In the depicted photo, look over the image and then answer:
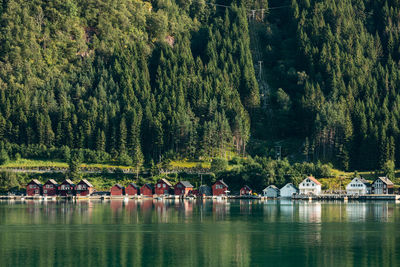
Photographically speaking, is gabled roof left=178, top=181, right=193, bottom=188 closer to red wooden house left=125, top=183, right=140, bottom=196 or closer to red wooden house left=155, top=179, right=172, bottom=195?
red wooden house left=155, top=179, right=172, bottom=195

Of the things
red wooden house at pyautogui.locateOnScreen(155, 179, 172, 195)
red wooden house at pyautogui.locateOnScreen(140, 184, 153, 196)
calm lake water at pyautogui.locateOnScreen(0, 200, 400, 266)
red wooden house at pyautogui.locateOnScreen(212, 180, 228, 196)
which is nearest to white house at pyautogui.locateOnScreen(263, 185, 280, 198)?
red wooden house at pyautogui.locateOnScreen(212, 180, 228, 196)

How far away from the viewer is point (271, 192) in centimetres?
16612

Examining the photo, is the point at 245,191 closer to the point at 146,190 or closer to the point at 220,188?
the point at 220,188

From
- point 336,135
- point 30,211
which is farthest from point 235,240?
point 336,135

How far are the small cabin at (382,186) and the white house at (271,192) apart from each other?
2234cm

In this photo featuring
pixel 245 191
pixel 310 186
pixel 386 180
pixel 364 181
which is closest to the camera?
pixel 386 180

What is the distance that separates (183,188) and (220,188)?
8.82 metres

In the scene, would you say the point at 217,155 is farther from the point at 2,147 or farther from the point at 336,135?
the point at 2,147

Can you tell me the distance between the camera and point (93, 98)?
19950cm

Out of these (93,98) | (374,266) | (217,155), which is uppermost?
(93,98)

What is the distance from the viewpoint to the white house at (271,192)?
165500 mm

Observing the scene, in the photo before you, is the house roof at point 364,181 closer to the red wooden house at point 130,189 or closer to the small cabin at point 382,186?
the small cabin at point 382,186

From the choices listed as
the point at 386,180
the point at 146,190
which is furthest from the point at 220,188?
the point at 386,180

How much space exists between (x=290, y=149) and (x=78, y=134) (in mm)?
59208
